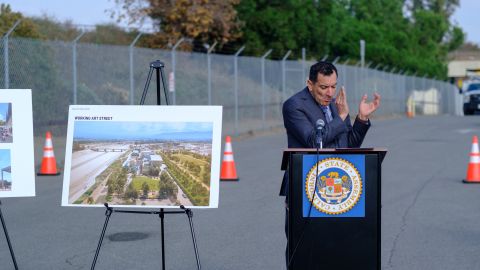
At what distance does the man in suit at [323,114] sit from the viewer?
6.02 metres

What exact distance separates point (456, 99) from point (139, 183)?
69118 mm

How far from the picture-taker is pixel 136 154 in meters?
6.23

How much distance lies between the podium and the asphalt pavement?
200 cm

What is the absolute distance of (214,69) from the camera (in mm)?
26328

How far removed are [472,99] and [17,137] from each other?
4785 cm

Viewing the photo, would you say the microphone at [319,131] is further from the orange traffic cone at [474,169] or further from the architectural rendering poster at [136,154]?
the orange traffic cone at [474,169]

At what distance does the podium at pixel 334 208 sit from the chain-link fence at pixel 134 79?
11794 millimetres

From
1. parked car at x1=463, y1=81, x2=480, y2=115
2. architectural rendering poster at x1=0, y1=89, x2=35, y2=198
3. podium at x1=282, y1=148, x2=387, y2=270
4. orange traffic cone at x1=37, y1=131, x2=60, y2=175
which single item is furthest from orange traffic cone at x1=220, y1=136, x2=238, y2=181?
parked car at x1=463, y1=81, x2=480, y2=115

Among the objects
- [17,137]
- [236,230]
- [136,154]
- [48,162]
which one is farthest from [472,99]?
[136,154]

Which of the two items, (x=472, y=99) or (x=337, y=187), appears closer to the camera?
(x=337, y=187)

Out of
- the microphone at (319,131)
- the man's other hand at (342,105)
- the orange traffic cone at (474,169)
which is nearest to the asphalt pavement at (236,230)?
the orange traffic cone at (474,169)

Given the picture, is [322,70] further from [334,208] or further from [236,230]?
[236,230]

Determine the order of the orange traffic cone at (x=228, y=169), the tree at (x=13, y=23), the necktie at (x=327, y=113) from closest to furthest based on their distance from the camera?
→ the necktie at (x=327, y=113) → the orange traffic cone at (x=228, y=169) → the tree at (x=13, y=23)

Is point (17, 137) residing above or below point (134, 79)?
below
